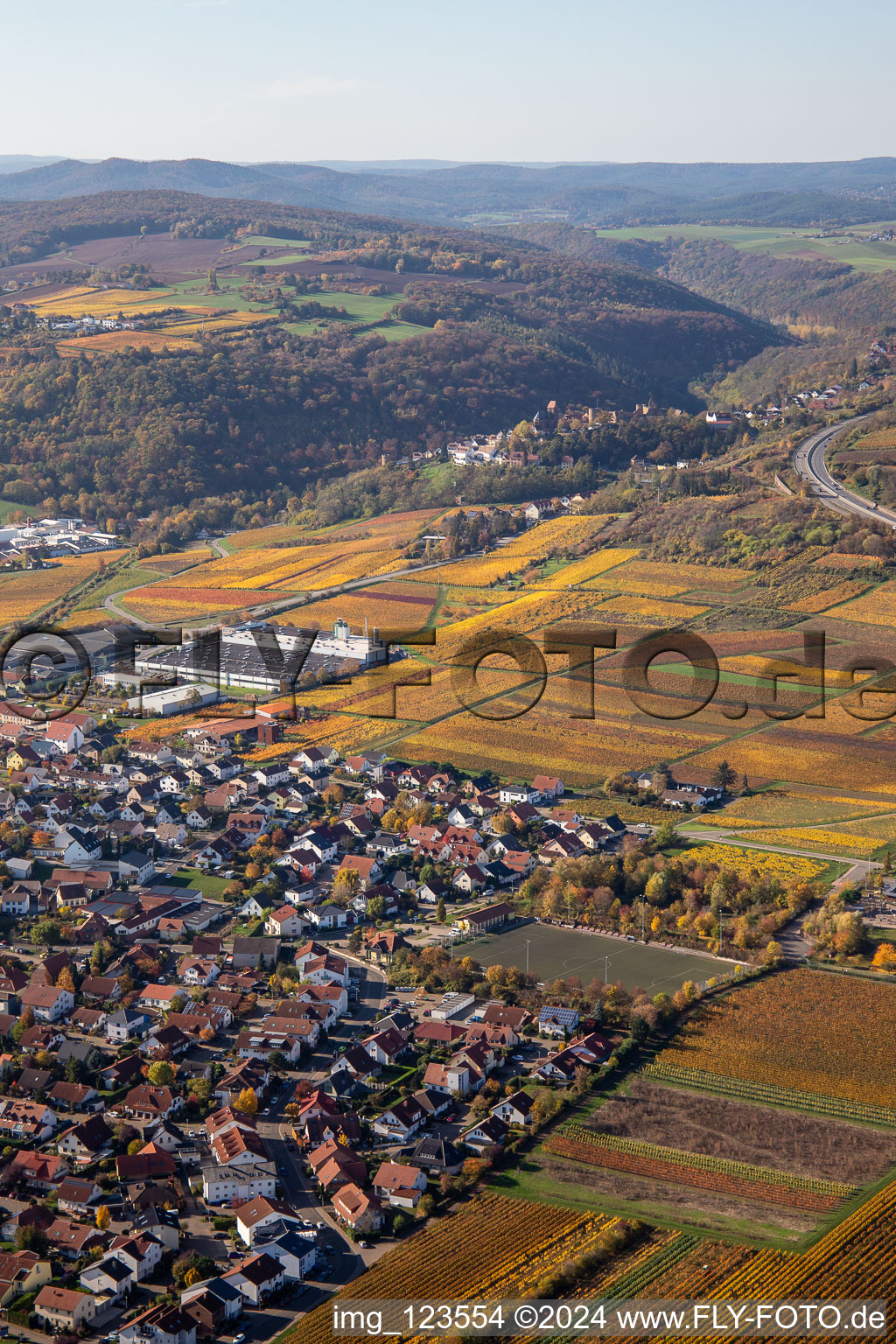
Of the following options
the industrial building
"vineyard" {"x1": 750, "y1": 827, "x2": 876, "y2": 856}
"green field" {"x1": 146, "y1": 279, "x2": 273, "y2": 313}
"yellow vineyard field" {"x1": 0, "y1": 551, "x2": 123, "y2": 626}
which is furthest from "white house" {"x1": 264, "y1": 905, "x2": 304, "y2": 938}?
"green field" {"x1": 146, "y1": 279, "x2": 273, "y2": 313}

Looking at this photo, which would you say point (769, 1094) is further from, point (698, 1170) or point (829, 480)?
point (829, 480)

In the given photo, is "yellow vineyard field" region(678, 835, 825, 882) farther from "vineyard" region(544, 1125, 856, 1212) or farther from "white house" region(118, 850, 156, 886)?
"white house" region(118, 850, 156, 886)

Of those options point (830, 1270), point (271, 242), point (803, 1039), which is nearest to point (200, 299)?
point (271, 242)

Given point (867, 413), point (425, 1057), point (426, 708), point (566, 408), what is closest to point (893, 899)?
point (425, 1057)

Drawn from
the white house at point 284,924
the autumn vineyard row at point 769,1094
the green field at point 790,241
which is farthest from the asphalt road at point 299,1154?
the green field at point 790,241

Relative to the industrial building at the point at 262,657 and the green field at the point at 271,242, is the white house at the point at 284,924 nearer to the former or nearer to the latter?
the industrial building at the point at 262,657
